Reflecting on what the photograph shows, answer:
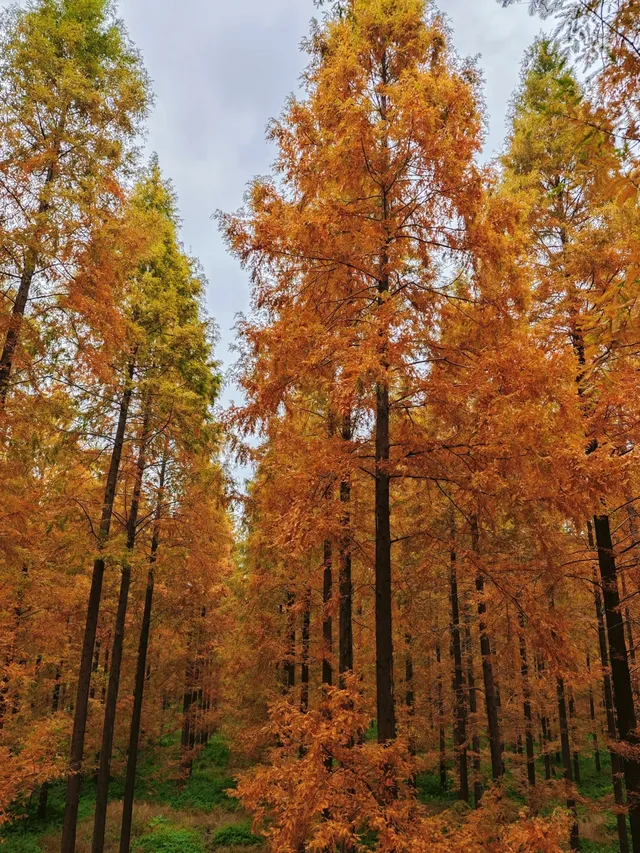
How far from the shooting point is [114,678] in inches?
458

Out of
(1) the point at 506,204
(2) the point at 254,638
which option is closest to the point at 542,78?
(1) the point at 506,204

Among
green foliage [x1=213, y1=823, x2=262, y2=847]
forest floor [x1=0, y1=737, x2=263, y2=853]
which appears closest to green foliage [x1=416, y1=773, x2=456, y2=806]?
green foliage [x1=213, y1=823, x2=262, y2=847]

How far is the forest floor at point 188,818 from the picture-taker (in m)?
15.9

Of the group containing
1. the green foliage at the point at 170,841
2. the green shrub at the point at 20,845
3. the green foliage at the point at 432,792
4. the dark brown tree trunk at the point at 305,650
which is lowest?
the green foliage at the point at 432,792

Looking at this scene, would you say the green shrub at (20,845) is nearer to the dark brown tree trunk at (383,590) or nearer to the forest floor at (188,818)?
the forest floor at (188,818)

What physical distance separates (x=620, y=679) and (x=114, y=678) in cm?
1046

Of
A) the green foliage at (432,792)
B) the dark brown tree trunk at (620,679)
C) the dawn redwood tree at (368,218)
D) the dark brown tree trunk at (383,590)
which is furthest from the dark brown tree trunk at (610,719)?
the green foliage at (432,792)

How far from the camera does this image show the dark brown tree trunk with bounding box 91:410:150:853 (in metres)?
10.9

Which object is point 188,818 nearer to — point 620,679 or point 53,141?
point 620,679

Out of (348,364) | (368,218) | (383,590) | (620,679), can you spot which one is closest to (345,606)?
(383,590)

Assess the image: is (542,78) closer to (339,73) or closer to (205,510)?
(339,73)

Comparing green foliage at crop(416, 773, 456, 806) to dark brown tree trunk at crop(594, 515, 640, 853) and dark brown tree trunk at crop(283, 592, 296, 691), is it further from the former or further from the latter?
dark brown tree trunk at crop(594, 515, 640, 853)

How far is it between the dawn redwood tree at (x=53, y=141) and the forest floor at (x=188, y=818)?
1279 centimetres

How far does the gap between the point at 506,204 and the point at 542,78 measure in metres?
6.12
